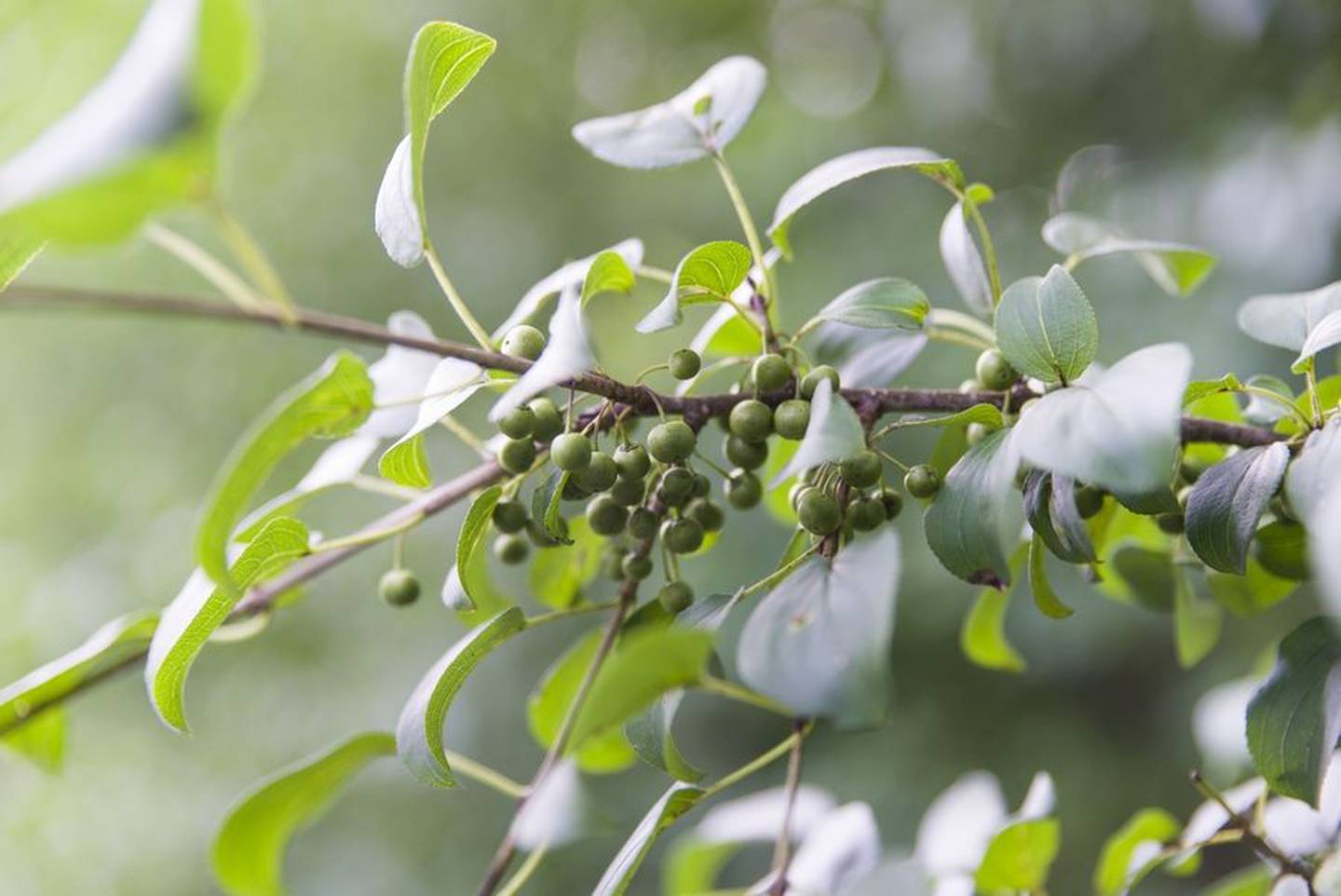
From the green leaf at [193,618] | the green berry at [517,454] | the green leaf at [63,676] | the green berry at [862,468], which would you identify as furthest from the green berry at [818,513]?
the green leaf at [63,676]

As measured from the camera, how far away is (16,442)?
220 centimetres

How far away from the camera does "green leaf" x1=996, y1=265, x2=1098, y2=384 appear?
415mm

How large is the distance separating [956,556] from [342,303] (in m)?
1.96

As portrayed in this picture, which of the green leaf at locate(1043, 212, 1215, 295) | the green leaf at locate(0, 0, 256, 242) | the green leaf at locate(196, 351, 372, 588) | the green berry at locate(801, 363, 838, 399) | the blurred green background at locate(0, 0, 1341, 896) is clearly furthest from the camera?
the blurred green background at locate(0, 0, 1341, 896)

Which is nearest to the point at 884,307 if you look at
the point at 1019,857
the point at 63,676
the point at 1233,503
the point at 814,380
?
the point at 814,380

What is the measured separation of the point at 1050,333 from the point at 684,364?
15 cm

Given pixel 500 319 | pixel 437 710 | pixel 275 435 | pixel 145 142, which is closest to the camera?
pixel 145 142

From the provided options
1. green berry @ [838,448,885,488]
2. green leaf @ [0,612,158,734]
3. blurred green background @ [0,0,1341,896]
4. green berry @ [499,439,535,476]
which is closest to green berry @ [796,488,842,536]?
green berry @ [838,448,885,488]

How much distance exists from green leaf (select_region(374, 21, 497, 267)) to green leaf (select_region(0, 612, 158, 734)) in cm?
23

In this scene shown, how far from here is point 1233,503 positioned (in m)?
0.44

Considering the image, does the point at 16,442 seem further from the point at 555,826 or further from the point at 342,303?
the point at 555,826

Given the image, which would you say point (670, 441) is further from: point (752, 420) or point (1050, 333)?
point (1050, 333)

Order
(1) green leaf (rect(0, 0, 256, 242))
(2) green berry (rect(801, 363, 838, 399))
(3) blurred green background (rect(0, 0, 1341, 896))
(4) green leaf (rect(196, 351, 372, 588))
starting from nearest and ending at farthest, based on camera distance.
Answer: (1) green leaf (rect(0, 0, 256, 242)) → (4) green leaf (rect(196, 351, 372, 588)) → (2) green berry (rect(801, 363, 838, 399)) → (3) blurred green background (rect(0, 0, 1341, 896))

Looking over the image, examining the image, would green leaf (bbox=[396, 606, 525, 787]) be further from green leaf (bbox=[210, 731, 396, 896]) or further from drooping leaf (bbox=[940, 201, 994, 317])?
drooping leaf (bbox=[940, 201, 994, 317])
